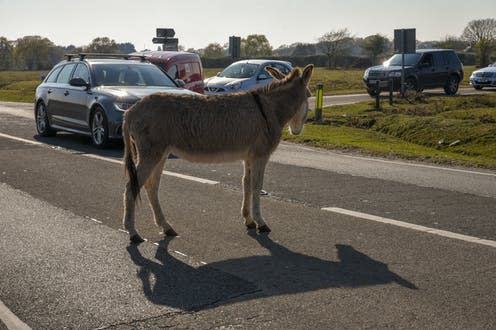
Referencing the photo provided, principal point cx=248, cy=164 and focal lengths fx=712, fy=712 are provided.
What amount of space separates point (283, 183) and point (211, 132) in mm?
3428

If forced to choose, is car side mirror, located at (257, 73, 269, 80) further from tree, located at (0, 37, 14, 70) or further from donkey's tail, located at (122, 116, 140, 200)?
tree, located at (0, 37, 14, 70)

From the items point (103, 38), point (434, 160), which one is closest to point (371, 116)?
point (434, 160)

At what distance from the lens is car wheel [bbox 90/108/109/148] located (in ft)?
48.9

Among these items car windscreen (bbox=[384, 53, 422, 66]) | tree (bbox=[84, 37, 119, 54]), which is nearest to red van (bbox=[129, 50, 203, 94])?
car windscreen (bbox=[384, 53, 422, 66])

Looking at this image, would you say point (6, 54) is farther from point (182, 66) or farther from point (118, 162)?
point (118, 162)

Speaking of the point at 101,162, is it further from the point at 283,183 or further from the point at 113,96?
the point at 283,183

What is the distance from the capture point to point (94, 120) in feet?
50.4

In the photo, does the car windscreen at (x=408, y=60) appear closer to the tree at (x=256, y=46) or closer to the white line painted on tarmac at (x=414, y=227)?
the white line painted on tarmac at (x=414, y=227)

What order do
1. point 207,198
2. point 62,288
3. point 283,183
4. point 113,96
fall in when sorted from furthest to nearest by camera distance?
point 113,96
point 283,183
point 207,198
point 62,288

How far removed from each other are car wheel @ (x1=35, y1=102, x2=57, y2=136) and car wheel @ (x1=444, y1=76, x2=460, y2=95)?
845 inches

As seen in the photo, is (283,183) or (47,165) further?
(47,165)

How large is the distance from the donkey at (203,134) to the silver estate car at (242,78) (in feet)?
55.8

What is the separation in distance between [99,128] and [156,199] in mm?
7989

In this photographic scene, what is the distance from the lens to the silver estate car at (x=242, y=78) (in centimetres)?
2522
